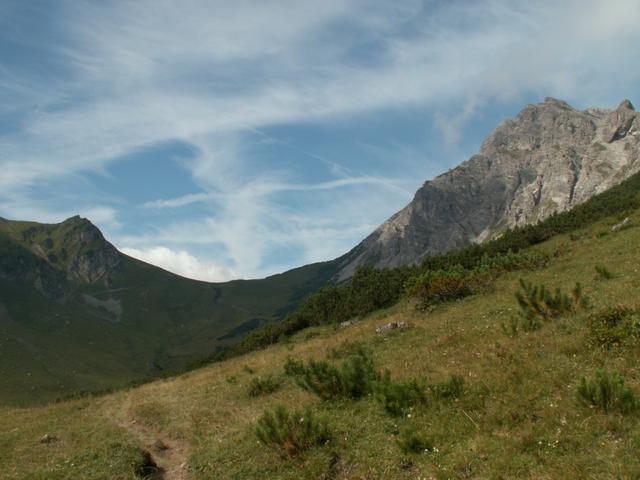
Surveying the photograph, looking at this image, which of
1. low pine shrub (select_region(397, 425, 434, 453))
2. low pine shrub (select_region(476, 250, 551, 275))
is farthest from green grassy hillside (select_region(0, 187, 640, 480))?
low pine shrub (select_region(476, 250, 551, 275))

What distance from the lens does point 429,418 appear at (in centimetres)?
1184

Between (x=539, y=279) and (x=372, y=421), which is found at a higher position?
(x=539, y=279)

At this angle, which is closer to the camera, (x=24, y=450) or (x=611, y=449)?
(x=611, y=449)

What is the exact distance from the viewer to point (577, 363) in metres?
12.4

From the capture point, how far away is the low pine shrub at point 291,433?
12.3m

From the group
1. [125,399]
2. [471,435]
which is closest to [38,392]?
[125,399]

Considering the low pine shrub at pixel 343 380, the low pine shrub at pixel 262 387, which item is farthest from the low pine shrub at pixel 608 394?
the low pine shrub at pixel 262 387

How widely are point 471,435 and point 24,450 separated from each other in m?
17.0

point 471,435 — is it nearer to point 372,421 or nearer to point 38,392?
point 372,421

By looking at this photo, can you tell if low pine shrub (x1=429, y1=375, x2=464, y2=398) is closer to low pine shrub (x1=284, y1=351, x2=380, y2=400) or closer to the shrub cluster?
the shrub cluster

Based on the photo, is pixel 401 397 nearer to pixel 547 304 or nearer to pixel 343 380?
pixel 343 380

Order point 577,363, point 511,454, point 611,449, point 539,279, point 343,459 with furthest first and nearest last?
point 539,279 < point 577,363 < point 343,459 < point 511,454 < point 611,449

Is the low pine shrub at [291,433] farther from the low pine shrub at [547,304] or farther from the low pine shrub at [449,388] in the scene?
the low pine shrub at [547,304]

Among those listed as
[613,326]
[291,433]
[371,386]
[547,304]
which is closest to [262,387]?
[371,386]
